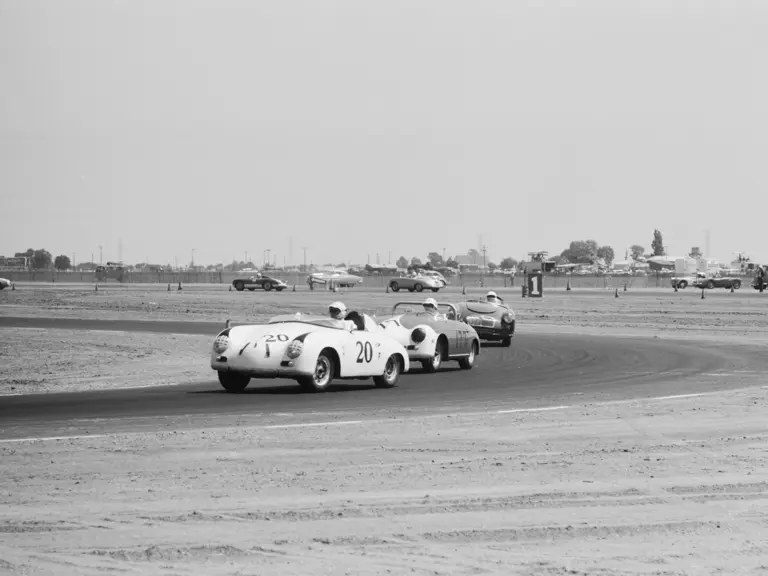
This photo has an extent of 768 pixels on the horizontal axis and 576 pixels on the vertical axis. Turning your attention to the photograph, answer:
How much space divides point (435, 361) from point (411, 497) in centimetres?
1505

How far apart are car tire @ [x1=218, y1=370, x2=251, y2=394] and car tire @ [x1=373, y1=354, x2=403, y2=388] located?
7.28ft

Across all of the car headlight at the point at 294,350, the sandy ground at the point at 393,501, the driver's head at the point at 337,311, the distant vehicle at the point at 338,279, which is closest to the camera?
the sandy ground at the point at 393,501

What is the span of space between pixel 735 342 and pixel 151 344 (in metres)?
17.1

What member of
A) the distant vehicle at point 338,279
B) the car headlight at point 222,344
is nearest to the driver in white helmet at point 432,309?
the car headlight at point 222,344

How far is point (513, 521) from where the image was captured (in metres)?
9.12

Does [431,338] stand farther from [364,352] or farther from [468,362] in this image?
[364,352]

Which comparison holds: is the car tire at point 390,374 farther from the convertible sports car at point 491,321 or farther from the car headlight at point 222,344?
the convertible sports car at point 491,321

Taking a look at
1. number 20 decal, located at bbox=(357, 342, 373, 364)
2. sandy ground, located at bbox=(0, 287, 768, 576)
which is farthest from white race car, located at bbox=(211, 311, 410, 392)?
sandy ground, located at bbox=(0, 287, 768, 576)

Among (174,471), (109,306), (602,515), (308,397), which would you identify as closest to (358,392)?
(308,397)

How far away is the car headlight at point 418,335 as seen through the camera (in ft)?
81.1

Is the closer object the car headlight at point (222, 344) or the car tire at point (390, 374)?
the car headlight at point (222, 344)

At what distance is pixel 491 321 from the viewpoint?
34062 mm

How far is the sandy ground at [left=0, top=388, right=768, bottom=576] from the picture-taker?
784 centimetres

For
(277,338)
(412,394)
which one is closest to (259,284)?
(412,394)
